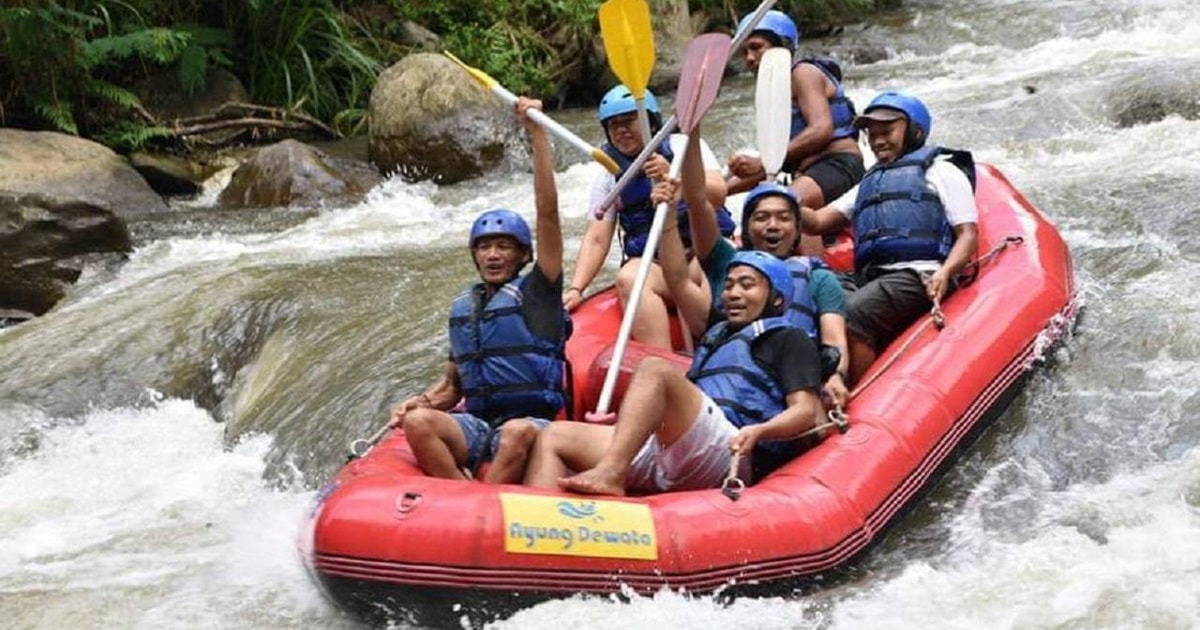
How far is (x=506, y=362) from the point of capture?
4156 mm

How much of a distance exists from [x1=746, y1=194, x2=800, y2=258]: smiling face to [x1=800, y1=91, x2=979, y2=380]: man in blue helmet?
307 millimetres

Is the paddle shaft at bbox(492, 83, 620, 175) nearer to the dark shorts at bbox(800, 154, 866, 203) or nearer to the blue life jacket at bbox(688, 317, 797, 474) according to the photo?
the blue life jacket at bbox(688, 317, 797, 474)

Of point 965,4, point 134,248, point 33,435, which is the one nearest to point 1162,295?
point 33,435

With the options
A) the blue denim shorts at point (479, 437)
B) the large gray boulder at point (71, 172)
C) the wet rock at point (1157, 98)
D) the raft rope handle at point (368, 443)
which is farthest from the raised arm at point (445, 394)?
the wet rock at point (1157, 98)

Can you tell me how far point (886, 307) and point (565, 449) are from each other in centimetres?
139

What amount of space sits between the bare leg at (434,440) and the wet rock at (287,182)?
5.38 m

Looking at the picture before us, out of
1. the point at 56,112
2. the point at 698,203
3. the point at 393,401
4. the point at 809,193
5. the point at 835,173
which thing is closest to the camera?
the point at 698,203

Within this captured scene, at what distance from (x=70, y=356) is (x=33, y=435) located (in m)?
0.56

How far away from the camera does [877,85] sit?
35.1 ft

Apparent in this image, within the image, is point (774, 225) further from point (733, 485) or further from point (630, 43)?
point (733, 485)

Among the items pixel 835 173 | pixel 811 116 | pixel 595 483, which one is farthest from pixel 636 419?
pixel 811 116

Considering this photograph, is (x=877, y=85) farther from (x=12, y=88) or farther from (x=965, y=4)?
(x=12, y=88)

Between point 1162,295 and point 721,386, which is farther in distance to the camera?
point 1162,295

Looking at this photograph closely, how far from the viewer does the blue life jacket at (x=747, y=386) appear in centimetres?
403
